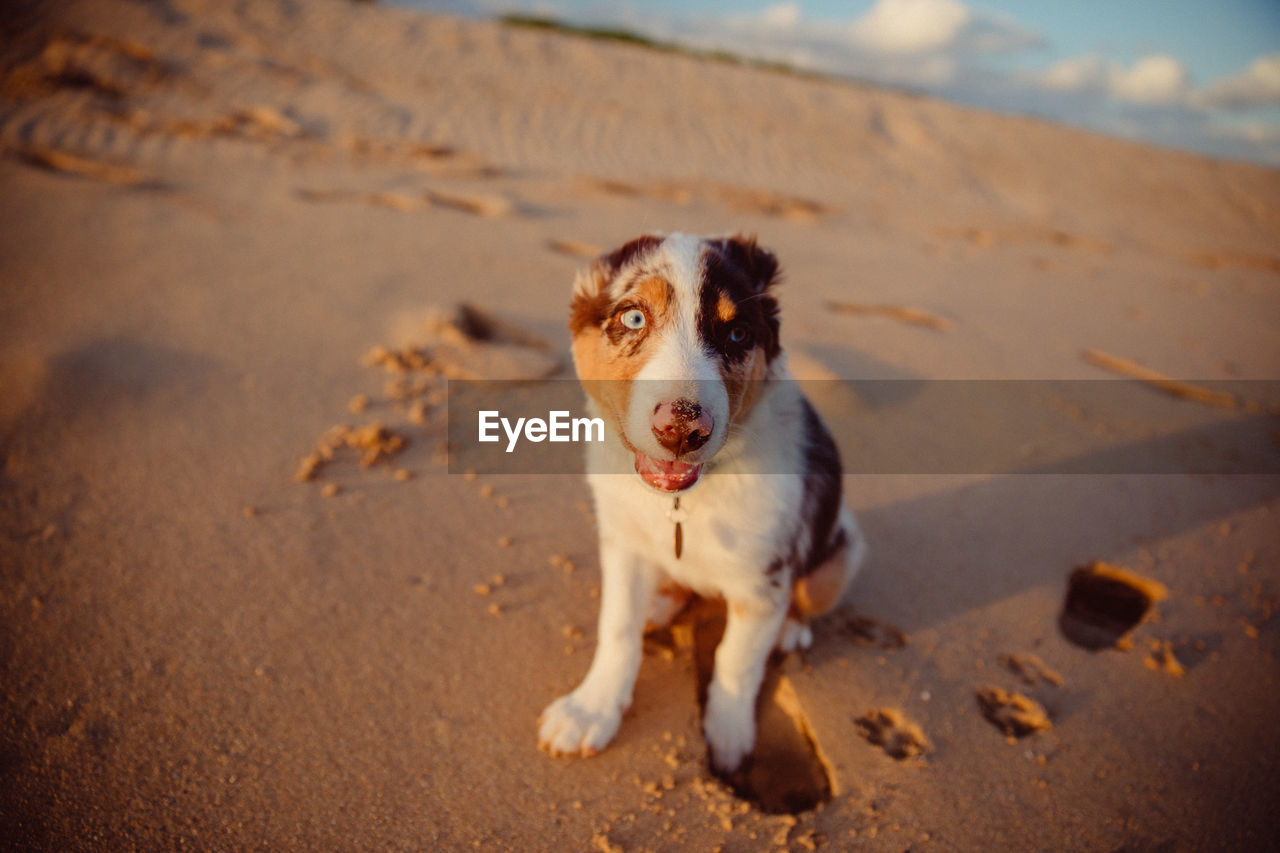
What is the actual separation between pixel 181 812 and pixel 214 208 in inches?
230

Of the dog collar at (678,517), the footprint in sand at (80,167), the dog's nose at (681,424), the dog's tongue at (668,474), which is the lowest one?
the footprint in sand at (80,167)

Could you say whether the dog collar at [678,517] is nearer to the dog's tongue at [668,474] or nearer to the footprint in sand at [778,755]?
the dog's tongue at [668,474]

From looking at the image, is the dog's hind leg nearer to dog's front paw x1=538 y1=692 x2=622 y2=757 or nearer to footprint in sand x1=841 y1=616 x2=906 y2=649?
footprint in sand x1=841 y1=616 x2=906 y2=649

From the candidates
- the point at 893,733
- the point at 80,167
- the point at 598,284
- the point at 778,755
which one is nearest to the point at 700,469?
the point at 598,284

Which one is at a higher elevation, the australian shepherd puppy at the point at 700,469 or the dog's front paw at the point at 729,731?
the australian shepherd puppy at the point at 700,469

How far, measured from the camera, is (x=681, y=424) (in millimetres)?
1621

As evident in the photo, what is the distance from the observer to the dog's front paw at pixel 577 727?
2.14m

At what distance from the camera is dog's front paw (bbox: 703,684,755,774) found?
2.17m

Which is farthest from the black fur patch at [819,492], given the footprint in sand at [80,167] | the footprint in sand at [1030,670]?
the footprint in sand at [80,167]

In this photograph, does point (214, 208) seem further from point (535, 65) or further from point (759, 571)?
point (535, 65)

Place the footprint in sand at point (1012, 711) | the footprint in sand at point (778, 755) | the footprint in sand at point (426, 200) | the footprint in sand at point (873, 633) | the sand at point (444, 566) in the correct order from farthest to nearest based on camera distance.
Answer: the footprint in sand at point (426, 200) → the footprint in sand at point (873, 633) → the footprint in sand at point (1012, 711) → the footprint in sand at point (778, 755) → the sand at point (444, 566)

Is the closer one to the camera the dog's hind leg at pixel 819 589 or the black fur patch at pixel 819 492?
the black fur patch at pixel 819 492

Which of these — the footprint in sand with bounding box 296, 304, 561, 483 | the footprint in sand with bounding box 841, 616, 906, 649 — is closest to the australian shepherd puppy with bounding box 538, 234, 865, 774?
the footprint in sand with bounding box 841, 616, 906, 649

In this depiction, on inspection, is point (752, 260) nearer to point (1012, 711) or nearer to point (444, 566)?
point (444, 566)
